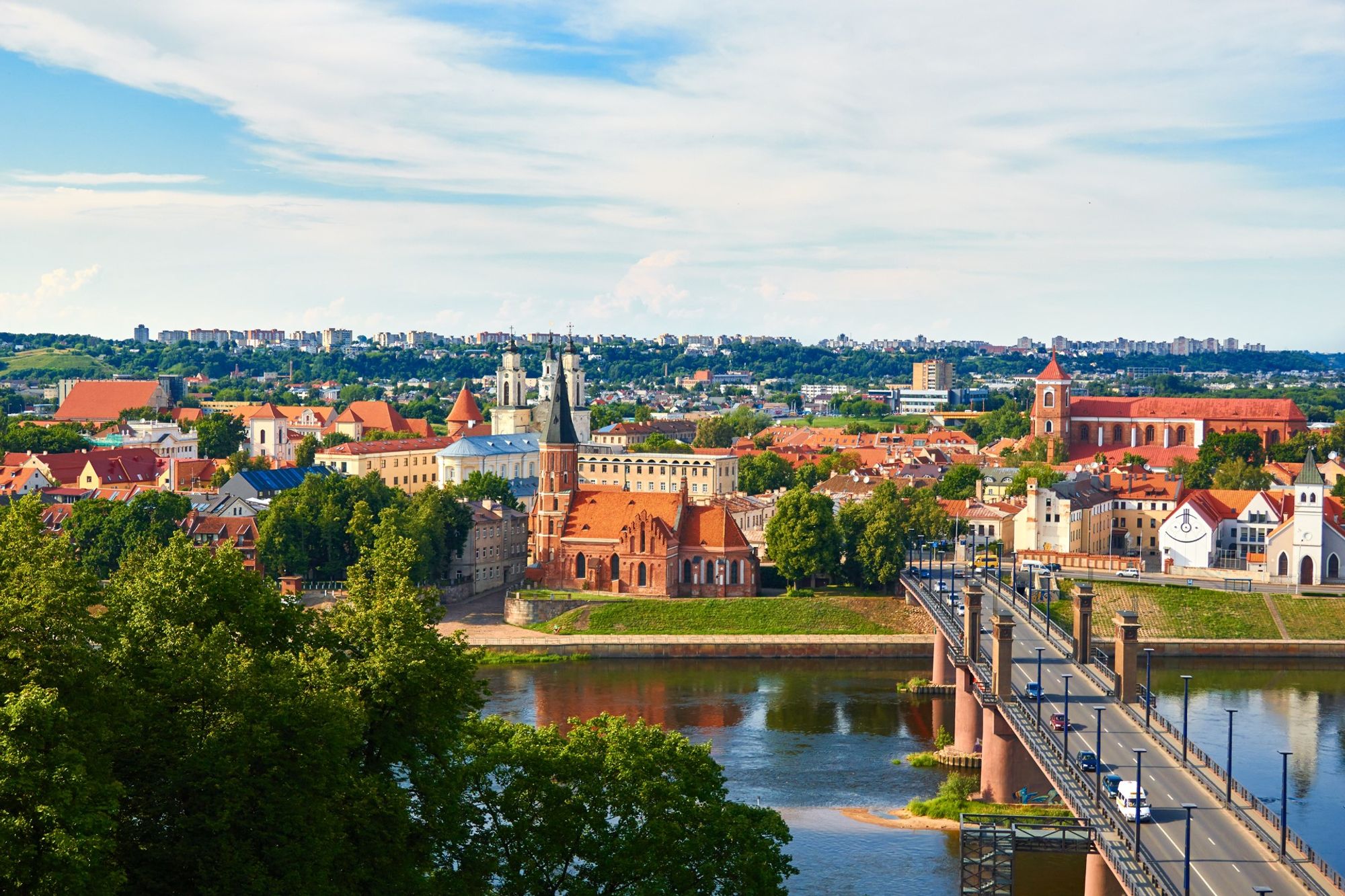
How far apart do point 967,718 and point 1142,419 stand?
88572 mm

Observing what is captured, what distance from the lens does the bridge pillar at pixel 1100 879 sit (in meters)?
37.2

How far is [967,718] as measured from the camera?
53594mm

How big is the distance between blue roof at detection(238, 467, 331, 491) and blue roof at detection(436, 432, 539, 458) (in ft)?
38.9

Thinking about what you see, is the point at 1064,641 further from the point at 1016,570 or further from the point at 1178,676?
the point at 1016,570

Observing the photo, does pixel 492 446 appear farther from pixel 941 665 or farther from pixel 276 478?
pixel 941 665

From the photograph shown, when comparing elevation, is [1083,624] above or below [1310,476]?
below

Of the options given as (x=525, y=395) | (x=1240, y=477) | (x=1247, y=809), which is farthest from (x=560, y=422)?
(x=525, y=395)

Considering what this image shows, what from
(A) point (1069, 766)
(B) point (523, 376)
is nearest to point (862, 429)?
(B) point (523, 376)

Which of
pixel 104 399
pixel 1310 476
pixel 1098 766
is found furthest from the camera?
pixel 104 399

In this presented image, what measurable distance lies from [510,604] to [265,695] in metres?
50.7

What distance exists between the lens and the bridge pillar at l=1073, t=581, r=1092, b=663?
54406 mm

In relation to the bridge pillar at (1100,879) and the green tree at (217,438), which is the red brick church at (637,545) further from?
the green tree at (217,438)

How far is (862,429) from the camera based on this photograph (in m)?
179

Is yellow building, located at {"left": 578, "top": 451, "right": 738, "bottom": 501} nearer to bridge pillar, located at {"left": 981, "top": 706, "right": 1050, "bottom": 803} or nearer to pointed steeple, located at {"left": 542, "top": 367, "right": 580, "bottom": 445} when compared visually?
pointed steeple, located at {"left": 542, "top": 367, "right": 580, "bottom": 445}
